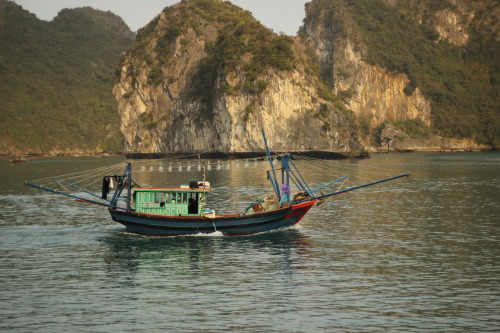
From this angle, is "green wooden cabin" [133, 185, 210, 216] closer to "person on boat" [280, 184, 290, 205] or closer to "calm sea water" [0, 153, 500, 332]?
"calm sea water" [0, 153, 500, 332]

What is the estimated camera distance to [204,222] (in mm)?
42281

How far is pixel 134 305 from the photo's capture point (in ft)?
86.5

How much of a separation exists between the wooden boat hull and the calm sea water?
26.1 inches

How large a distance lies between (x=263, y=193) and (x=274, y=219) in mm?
27008

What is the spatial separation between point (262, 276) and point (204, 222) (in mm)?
11954

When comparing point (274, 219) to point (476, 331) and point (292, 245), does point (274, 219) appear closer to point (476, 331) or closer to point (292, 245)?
point (292, 245)

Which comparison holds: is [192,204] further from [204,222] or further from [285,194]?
[285,194]

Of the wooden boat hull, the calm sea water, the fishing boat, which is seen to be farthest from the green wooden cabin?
the calm sea water

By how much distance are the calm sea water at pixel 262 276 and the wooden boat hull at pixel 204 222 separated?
2.17ft

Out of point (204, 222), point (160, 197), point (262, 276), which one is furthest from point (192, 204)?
point (262, 276)

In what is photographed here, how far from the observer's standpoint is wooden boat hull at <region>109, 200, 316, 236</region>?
4219 cm

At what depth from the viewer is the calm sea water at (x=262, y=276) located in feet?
79.7

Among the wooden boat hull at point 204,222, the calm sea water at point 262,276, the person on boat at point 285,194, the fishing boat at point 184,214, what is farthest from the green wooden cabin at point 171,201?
the person on boat at point 285,194

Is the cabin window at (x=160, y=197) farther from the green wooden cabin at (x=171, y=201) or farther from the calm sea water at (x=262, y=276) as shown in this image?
the calm sea water at (x=262, y=276)
